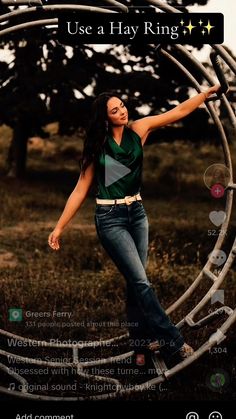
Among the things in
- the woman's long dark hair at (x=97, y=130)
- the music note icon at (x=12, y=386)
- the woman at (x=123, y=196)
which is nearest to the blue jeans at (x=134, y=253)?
the woman at (x=123, y=196)

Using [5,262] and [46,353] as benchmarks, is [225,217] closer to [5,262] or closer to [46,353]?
[46,353]

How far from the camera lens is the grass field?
15.6 ft

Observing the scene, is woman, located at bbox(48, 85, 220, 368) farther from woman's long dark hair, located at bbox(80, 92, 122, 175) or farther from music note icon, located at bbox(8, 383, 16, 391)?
music note icon, located at bbox(8, 383, 16, 391)

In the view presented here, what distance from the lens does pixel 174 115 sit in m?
3.62

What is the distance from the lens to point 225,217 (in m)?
4.16

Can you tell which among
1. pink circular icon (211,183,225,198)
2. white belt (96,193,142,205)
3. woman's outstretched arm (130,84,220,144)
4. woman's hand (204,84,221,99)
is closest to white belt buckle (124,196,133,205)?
white belt (96,193,142,205)

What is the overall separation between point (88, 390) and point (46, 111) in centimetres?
1145

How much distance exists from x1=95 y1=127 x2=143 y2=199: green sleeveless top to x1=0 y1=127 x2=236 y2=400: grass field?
1161 millimetres

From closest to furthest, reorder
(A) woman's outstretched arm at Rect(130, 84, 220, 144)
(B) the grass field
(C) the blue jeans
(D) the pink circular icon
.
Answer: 1. (C) the blue jeans
2. (A) woman's outstretched arm at Rect(130, 84, 220, 144)
3. (D) the pink circular icon
4. (B) the grass field

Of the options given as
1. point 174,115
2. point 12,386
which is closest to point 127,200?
point 174,115

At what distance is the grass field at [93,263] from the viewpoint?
15.6ft

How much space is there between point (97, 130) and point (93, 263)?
4.24m

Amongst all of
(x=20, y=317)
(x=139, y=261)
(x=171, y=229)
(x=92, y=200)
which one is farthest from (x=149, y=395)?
(x=92, y=200)

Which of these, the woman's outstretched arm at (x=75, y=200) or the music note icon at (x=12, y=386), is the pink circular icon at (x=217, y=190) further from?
the music note icon at (x=12, y=386)
